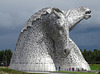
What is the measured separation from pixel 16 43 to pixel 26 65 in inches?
155

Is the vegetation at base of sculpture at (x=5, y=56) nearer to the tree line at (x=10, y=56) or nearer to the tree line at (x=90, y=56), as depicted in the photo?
the tree line at (x=10, y=56)

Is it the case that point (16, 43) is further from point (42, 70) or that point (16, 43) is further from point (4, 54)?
point (4, 54)

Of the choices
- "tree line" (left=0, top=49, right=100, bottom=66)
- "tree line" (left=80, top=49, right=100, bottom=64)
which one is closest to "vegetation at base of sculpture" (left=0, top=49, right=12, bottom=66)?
"tree line" (left=0, top=49, right=100, bottom=66)

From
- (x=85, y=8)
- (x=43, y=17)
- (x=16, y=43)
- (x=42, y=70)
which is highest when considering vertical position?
(x=85, y=8)

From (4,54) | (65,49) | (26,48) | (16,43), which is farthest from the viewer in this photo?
(4,54)

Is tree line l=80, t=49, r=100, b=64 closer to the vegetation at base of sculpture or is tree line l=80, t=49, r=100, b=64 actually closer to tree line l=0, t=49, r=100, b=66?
tree line l=0, t=49, r=100, b=66

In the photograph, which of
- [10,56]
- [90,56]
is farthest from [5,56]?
[90,56]

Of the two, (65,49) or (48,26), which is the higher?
(48,26)

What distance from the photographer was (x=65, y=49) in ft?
65.4

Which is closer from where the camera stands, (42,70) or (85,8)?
(42,70)

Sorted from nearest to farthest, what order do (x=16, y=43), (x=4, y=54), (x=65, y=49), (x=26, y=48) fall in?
(x=65, y=49)
(x=26, y=48)
(x=16, y=43)
(x=4, y=54)

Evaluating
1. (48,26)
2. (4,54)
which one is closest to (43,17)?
A: (48,26)

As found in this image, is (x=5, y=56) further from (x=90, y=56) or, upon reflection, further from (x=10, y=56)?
(x=90, y=56)

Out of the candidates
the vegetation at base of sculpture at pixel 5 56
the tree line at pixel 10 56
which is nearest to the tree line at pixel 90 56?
the tree line at pixel 10 56
